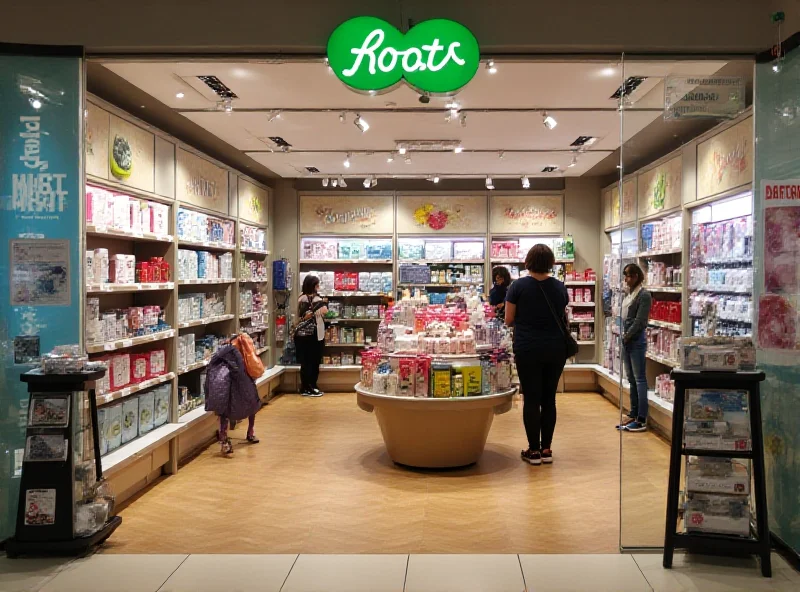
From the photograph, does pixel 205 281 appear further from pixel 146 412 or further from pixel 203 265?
pixel 146 412

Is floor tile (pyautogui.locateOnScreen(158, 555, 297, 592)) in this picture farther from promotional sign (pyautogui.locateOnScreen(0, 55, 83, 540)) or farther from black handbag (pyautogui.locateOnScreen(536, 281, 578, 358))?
black handbag (pyautogui.locateOnScreen(536, 281, 578, 358))

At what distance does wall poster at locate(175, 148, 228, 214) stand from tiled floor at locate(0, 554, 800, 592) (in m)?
3.68

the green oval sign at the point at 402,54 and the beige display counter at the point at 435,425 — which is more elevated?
the green oval sign at the point at 402,54

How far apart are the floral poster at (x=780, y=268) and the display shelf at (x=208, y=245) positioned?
485 cm

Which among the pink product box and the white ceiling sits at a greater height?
the white ceiling

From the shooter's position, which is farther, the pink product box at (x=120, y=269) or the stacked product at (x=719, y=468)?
the pink product box at (x=120, y=269)

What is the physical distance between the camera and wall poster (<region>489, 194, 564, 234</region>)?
409 inches

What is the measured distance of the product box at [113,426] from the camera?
4941 millimetres

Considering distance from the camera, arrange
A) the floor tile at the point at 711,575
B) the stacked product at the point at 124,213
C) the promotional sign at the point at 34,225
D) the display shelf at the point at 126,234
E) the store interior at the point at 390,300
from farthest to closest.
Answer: the stacked product at the point at 124,213, the display shelf at the point at 126,234, the store interior at the point at 390,300, the promotional sign at the point at 34,225, the floor tile at the point at 711,575

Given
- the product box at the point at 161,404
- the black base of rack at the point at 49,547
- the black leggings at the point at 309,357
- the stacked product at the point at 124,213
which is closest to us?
the black base of rack at the point at 49,547

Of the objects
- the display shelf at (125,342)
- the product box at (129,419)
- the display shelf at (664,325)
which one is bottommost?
the product box at (129,419)

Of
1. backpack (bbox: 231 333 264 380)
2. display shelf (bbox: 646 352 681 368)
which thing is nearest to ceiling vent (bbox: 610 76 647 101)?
display shelf (bbox: 646 352 681 368)

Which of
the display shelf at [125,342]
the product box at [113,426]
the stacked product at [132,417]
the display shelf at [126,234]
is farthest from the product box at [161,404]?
the display shelf at [126,234]

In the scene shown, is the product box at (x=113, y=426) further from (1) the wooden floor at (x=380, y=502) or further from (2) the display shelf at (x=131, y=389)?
(1) the wooden floor at (x=380, y=502)
